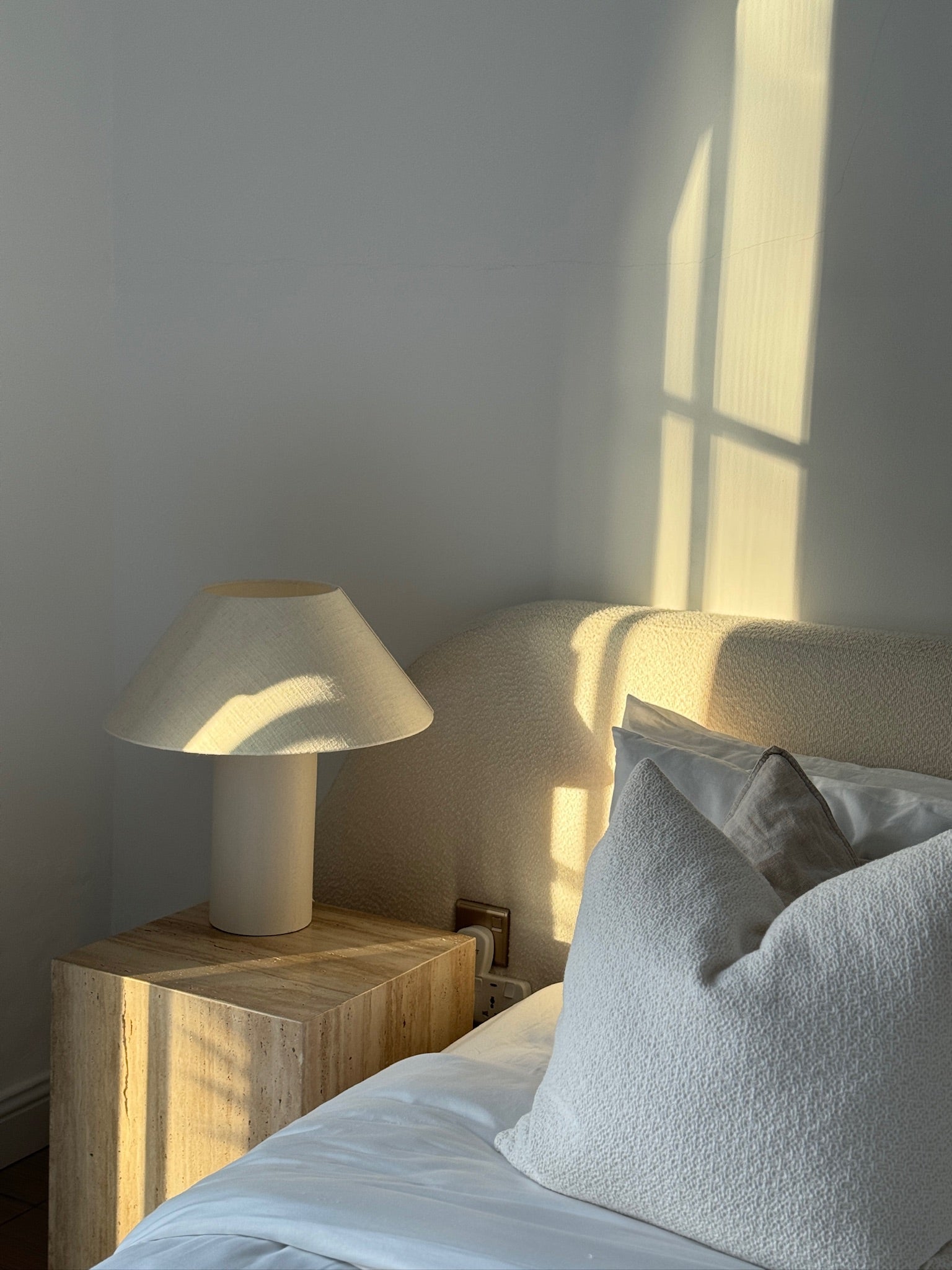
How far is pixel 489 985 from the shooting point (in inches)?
70.7

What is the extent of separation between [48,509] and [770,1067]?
161cm

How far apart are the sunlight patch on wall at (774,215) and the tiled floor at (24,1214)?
1.58 m

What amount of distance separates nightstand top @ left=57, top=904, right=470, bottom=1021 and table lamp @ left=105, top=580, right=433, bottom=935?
0.14 feet

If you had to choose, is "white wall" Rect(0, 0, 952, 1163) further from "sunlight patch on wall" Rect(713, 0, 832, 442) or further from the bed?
the bed

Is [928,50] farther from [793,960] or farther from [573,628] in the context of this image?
[793,960]

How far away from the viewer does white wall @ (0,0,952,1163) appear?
5.30ft

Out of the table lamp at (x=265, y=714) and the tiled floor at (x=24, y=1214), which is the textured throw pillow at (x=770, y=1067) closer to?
the table lamp at (x=265, y=714)

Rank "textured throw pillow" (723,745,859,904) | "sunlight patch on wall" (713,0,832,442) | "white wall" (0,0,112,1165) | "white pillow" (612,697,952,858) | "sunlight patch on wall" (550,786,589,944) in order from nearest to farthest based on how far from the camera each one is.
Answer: "textured throw pillow" (723,745,859,904) → "white pillow" (612,697,952,858) → "sunlight patch on wall" (713,0,832,442) → "sunlight patch on wall" (550,786,589,944) → "white wall" (0,0,112,1165)

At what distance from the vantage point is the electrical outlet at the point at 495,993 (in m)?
1.78

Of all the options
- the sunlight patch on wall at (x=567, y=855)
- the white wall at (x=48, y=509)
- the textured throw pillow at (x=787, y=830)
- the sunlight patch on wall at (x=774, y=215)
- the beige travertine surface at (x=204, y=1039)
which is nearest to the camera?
the textured throw pillow at (x=787, y=830)

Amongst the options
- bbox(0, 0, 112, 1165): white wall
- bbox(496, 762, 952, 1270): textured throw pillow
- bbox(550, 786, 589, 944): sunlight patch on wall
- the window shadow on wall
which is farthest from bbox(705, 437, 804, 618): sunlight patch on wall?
bbox(0, 0, 112, 1165): white wall

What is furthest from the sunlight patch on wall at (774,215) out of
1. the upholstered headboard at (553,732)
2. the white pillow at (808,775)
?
the white pillow at (808,775)

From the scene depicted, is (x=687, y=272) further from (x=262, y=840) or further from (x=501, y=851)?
(x=262, y=840)

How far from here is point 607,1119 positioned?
996 mm
